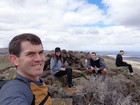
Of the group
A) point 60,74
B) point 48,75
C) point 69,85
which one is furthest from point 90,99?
point 48,75

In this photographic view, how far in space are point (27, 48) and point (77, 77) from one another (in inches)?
411

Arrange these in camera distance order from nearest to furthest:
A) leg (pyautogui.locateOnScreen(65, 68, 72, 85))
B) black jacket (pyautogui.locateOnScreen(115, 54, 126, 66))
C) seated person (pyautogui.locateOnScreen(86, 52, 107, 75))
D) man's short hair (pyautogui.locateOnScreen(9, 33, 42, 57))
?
1. man's short hair (pyautogui.locateOnScreen(9, 33, 42, 57))
2. leg (pyautogui.locateOnScreen(65, 68, 72, 85))
3. seated person (pyautogui.locateOnScreen(86, 52, 107, 75))
4. black jacket (pyautogui.locateOnScreen(115, 54, 126, 66))

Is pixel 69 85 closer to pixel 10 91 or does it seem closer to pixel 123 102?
pixel 123 102

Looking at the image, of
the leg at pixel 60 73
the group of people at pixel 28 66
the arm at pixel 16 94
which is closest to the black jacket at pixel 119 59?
the leg at pixel 60 73

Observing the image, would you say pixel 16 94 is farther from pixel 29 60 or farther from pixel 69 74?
pixel 69 74

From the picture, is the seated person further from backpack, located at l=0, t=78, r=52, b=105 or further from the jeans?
backpack, located at l=0, t=78, r=52, b=105

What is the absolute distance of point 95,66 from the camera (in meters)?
12.0

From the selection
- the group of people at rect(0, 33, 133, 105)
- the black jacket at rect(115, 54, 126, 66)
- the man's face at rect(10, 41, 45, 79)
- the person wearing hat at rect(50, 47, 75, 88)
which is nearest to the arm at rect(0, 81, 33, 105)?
the group of people at rect(0, 33, 133, 105)

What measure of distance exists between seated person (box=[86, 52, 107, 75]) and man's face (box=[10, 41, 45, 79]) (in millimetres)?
9873

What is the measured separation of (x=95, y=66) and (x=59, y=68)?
214cm

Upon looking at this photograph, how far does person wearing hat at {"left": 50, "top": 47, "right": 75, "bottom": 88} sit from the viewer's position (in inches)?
404

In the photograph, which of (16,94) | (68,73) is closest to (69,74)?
(68,73)

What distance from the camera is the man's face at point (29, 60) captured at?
1.94m

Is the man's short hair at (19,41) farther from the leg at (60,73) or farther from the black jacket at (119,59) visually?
the black jacket at (119,59)
